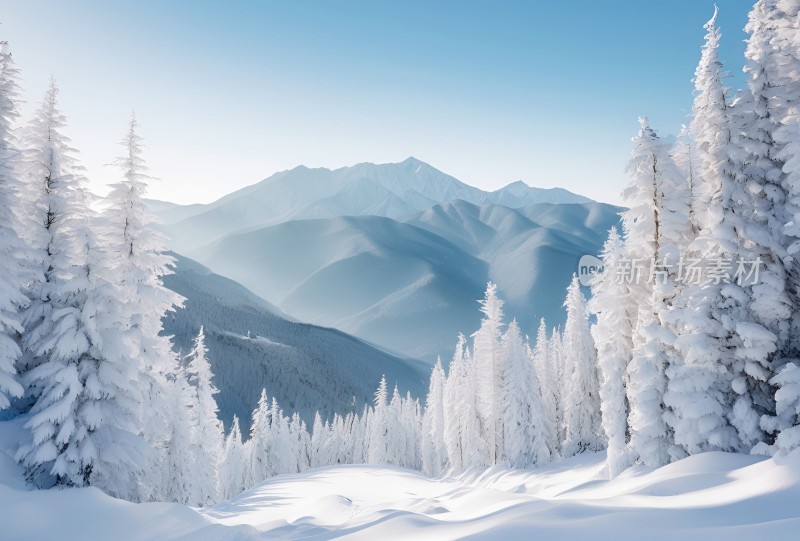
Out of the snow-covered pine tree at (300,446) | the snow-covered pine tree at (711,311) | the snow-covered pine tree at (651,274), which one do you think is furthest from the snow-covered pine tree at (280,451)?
the snow-covered pine tree at (711,311)

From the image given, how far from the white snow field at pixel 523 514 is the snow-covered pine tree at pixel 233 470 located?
174ft

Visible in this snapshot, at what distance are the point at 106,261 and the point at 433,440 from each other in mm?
61696

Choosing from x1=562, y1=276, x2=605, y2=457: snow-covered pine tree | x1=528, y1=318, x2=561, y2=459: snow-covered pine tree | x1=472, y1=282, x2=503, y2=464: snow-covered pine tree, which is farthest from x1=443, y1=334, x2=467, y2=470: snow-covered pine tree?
x1=562, y1=276, x2=605, y2=457: snow-covered pine tree

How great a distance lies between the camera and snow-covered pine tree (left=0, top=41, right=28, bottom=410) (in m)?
16.9

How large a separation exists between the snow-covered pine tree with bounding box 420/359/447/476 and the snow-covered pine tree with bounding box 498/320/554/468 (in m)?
25.6

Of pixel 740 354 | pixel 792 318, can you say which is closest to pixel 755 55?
pixel 792 318

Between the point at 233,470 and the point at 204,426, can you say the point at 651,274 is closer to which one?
the point at 204,426

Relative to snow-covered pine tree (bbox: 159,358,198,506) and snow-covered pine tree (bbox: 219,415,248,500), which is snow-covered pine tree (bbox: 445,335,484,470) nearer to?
snow-covered pine tree (bbox: 159,358,198,506)

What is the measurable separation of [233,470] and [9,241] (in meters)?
66.3

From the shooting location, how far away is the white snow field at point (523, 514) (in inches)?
337

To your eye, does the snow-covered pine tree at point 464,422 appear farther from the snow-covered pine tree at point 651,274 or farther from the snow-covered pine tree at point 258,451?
the snow-covered pine tree at point 258,451

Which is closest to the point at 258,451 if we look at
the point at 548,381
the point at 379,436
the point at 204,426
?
the point at 379,436

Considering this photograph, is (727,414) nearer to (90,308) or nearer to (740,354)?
(740,354)

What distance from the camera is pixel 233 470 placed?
242 feet
